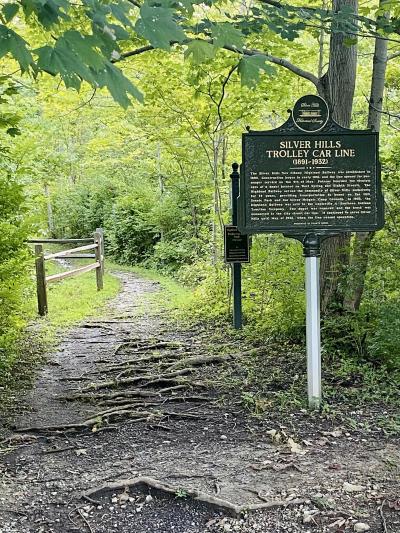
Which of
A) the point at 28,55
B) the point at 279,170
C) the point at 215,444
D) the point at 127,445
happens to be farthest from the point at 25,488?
the point at 279,170

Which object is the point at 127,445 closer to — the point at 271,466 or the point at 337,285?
the point at 271,466

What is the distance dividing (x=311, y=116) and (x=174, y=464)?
3.21 m

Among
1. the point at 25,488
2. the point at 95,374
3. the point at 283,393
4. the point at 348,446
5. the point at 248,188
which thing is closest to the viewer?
the point at 25,488

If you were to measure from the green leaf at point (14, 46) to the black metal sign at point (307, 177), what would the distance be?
3.02 meters

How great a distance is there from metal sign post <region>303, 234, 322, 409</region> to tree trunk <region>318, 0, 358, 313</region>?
1491 millimetres

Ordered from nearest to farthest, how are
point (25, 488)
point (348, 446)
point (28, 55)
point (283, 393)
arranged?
point (28, 55)
point (25, 488)
point (348, 446)
point (283, 393)

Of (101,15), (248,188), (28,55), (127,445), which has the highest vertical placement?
(101,15)

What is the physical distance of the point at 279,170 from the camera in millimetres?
5168

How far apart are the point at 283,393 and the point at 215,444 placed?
123cm

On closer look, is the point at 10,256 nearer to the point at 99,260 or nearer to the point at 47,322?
the point at 47,322

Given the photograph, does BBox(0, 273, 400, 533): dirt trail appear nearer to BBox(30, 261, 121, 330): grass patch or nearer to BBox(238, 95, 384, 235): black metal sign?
BBox(238, 95, 384, 235): black metal sign

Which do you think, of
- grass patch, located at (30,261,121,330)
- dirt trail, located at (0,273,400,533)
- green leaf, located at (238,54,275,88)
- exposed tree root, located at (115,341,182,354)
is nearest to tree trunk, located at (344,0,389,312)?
dirt trail, located at (0,273,400,533)

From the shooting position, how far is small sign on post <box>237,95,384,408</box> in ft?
16.9

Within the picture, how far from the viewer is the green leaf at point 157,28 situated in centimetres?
232
